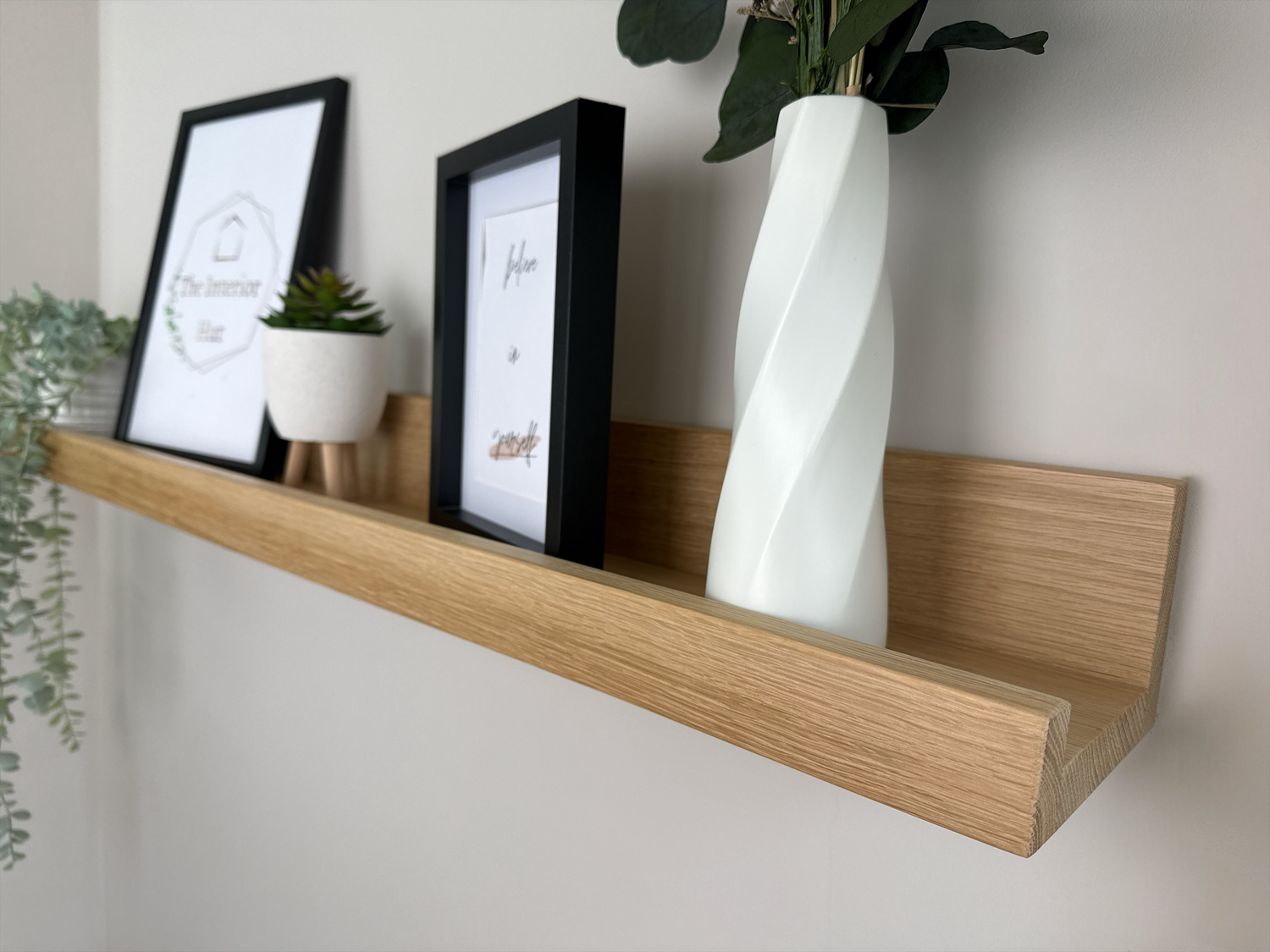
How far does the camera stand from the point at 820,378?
0.95 feet

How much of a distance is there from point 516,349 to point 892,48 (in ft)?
0.71

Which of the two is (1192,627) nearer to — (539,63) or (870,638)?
(870,638)

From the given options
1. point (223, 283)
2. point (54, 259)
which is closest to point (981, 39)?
point (223, 283)

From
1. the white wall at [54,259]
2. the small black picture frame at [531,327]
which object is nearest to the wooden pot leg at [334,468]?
the small black picture frame at [531,327]

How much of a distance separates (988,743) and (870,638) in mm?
87

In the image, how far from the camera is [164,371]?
2.42 ft

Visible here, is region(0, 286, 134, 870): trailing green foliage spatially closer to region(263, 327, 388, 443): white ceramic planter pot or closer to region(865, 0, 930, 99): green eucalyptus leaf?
region(263, 327, 388, 443): white ceramic planter pot

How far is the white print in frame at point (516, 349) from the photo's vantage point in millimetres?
406

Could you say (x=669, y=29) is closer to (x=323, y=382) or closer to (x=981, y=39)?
(x=981, y=39)

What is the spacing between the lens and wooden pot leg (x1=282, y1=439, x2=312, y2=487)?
60cm

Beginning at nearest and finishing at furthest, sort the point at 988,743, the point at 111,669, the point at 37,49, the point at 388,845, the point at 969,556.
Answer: the point at 988,743 → the point at 969,556 → the point at 388,845 → the point at 37,49 → the point at 111,669

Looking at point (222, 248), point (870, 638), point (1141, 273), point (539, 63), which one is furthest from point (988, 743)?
point (222, 248)

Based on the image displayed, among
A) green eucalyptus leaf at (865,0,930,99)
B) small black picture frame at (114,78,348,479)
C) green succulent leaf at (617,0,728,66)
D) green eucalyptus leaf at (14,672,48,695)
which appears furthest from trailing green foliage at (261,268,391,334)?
green eucalyptus leaf at (14,672,48,695)

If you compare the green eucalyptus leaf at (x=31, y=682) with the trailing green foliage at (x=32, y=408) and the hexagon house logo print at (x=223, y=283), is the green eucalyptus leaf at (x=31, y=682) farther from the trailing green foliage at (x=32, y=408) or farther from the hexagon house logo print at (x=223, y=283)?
the hexagon house logo print at (x=223, y=283)
